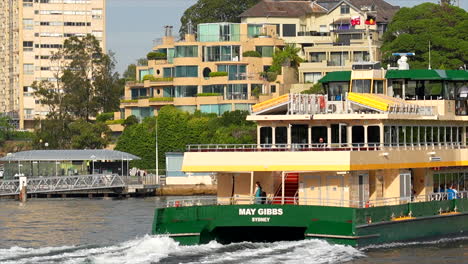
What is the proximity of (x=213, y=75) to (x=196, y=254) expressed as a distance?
2912 inches

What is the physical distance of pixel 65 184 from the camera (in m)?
91.8

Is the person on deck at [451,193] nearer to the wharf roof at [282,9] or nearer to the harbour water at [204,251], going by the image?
the harbour water at [204,251]

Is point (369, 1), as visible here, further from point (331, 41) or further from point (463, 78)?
point (463, 78)

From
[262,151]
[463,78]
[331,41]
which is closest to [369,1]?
[331,41]

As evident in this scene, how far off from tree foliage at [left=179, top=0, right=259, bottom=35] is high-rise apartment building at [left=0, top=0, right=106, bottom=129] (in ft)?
104

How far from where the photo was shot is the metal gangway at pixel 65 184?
90875mm

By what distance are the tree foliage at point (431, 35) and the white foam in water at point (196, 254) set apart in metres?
65.6

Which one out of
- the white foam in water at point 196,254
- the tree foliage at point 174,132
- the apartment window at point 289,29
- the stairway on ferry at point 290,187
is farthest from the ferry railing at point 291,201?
the apartment window at point 289,29

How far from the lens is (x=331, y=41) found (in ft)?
406

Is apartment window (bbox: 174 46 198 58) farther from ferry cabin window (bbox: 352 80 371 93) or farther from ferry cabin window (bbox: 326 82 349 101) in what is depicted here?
ferry cabin window (bbox: 352 80 371 93)

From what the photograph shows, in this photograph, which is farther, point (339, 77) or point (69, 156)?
point (69, 156)

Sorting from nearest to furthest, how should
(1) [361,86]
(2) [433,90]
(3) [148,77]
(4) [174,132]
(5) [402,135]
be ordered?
(5) [402,135] < (1) [361,86] < (2) [433,90] < (4) [174,132] < (3) [148,77]

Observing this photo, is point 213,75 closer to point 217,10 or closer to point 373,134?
point 217,10

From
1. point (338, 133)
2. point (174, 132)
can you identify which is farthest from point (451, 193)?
point (174, 132)
